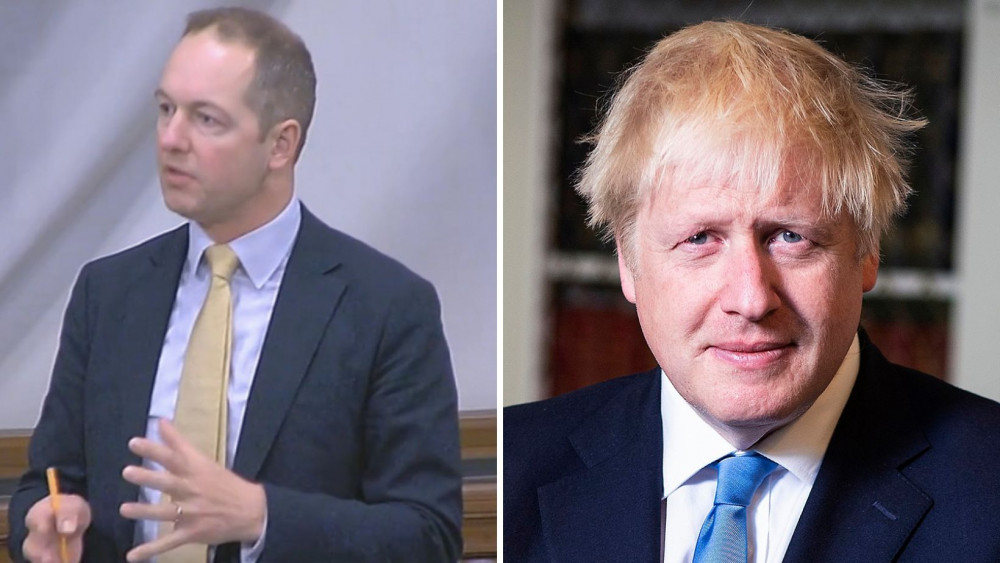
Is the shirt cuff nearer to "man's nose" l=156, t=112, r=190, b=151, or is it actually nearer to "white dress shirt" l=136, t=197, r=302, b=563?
"white dress shirt" l=136, t=197, r=302, b=563

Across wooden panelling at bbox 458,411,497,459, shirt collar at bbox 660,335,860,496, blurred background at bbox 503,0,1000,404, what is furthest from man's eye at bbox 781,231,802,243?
blurred background at bbox 503,0,1000,404

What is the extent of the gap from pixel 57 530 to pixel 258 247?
424mm

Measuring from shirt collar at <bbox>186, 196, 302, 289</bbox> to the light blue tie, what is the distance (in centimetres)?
60

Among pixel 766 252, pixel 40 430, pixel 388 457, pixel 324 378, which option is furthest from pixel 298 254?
pixel 766 252

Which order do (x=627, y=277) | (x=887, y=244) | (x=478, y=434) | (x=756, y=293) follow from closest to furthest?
(x=756, y=293) < (x=627, y=277) < (x=478, y=434) < (x=887, y=244)

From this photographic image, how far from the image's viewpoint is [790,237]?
1.09m

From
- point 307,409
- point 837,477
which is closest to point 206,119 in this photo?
point 307,409

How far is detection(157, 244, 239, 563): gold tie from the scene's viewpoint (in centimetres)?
134

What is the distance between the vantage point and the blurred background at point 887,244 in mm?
2486

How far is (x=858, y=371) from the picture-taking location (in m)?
1.20

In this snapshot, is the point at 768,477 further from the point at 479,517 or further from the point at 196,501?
the point at 196,501

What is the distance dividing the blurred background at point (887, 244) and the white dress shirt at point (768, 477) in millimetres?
1242

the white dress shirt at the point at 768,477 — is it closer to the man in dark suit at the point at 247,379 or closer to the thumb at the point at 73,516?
the man in dark suit at the point at 247,379

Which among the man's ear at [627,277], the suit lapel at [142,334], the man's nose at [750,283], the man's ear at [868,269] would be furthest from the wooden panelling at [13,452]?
the man's ear at [868,269]
